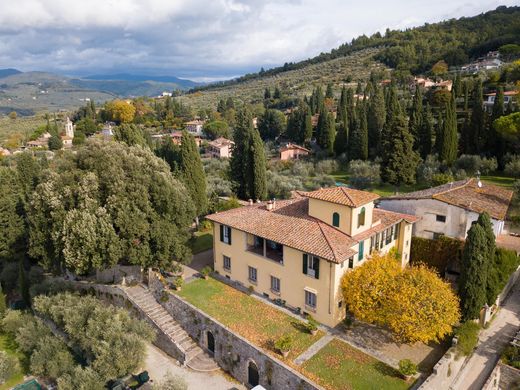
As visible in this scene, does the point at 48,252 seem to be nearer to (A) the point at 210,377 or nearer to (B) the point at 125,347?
(B) the point at 125,347

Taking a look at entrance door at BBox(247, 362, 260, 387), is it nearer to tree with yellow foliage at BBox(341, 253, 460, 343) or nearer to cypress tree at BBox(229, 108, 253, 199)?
tree with yellow foliage at BBox(341, 253, 460, 343)

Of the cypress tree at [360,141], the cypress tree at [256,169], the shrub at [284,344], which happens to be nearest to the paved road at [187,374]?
the shrub at [284,344]

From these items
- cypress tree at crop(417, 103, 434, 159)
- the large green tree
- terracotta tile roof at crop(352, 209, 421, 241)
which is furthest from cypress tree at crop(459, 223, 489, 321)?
cypress tree at crop(417, 103, 434, 159)

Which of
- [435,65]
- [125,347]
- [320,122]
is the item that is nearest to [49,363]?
[125,347]

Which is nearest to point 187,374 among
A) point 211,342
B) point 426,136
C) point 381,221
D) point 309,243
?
point 211,342

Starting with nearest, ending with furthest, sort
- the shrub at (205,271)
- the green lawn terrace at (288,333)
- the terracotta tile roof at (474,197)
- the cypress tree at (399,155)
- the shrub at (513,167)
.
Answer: the green lawn terrace at (288,333) < the terracotta tile roof at (474,197) < the shrub at (205,271) < the cypress tree at (399,155) < the shrub at (513,167)

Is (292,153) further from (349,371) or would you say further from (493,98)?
(349,371)

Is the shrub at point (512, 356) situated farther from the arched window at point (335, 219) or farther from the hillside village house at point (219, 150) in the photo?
the hillside village house at point (219, 150)
